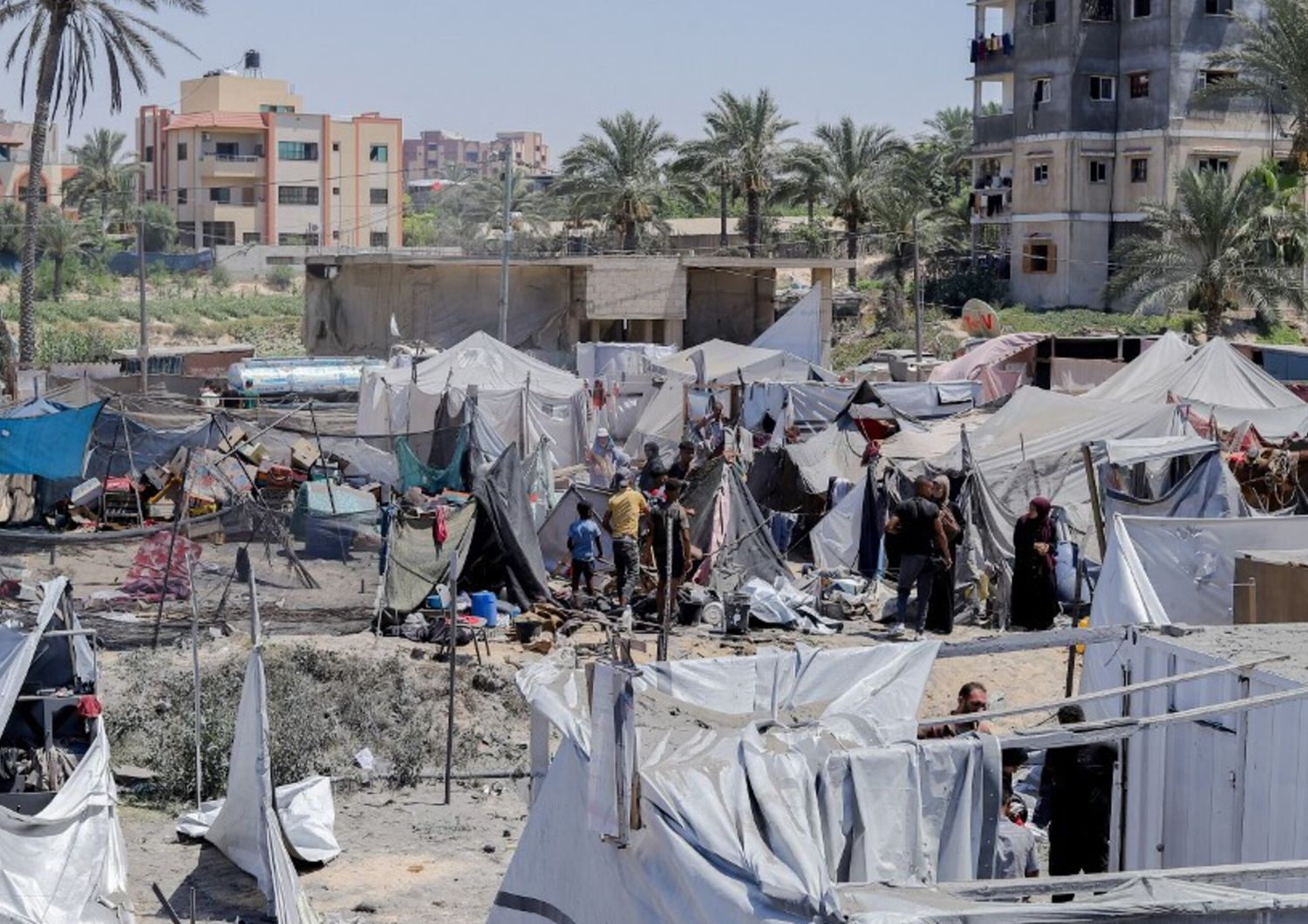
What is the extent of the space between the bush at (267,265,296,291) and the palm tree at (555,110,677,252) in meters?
23.8

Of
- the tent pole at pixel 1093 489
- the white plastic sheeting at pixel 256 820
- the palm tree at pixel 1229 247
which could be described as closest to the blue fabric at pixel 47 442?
the white plastic sheeting at pixel 256 820

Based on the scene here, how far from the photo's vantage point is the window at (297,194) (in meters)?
80.4

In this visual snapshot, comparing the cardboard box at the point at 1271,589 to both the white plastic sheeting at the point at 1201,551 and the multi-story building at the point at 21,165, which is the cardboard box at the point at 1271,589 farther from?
the multi-story building at the point at 21,165

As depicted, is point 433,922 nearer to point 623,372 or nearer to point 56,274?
point 623,372

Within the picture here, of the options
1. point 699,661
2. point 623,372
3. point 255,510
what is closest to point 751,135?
point 623,372

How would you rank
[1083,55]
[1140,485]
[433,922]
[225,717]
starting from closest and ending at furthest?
1. [433,922]
2. [225,717]
3. [1140,485]
4. [1083,55]

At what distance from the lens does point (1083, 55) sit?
49.6 metres

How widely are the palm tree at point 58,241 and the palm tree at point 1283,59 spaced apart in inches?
1613

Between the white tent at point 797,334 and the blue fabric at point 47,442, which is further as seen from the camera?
the white tent at point 797,334

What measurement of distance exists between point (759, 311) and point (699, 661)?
3643cm

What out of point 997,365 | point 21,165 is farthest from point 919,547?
point 21,165

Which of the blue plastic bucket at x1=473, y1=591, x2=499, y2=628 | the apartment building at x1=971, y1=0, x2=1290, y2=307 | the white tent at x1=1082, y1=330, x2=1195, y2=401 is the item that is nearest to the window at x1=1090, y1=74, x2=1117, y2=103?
the apartment building at x1=971, y1=0, x2=1290, y2=307

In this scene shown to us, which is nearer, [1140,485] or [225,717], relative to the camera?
[225,717]

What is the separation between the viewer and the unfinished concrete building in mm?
40562
